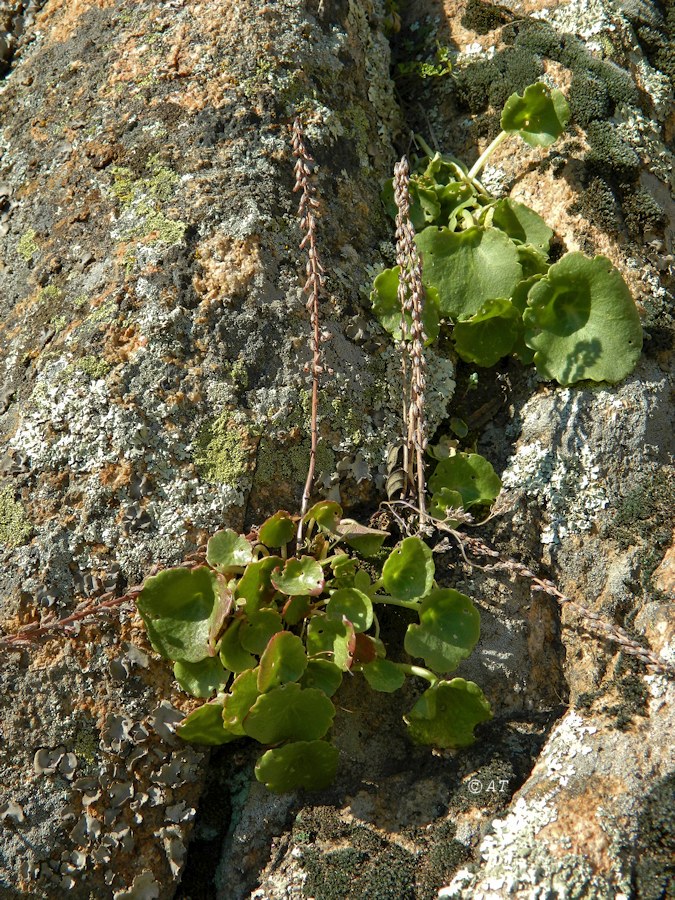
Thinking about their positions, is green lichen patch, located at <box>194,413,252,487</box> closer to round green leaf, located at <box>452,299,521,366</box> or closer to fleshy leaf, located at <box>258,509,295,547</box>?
fleshy leaf, located at <box>258,509,295,547</box>

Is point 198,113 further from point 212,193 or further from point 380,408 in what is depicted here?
point 380,408

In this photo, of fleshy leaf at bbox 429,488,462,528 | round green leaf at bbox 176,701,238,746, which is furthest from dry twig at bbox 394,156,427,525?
round green leaf at bbox 176,701,238,746

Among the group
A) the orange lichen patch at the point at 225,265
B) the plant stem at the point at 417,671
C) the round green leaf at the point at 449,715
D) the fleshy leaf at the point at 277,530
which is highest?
the orange lichen patch at the point at 225,265

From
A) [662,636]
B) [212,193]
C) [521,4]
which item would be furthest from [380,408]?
[521,4]

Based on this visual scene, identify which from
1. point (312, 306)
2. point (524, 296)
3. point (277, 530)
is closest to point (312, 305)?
point (312, 306)

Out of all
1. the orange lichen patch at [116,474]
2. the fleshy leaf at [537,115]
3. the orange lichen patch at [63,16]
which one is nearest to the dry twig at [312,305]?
the orange lichen patch at [116,474]

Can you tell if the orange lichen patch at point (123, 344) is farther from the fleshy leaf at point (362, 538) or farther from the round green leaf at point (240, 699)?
the round green leaf at point (240, 699)

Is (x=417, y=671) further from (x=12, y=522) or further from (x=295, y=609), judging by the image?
(x=12, y=522)
